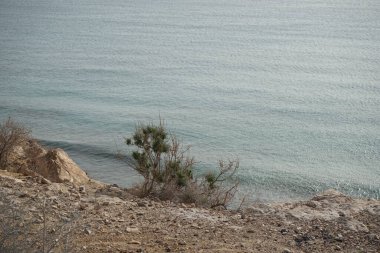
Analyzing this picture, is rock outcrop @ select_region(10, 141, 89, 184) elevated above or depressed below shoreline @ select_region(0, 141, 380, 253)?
below

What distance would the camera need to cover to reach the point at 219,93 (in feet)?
112

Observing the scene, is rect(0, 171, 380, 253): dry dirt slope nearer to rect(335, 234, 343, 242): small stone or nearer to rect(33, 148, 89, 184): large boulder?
rect(335, 234, 343, 242): small stone

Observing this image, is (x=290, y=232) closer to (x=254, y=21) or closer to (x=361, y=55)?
(x=361, y=55)

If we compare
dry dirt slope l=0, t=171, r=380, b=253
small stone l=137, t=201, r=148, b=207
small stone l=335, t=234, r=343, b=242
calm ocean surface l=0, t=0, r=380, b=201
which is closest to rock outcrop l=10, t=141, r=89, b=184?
dry dirt slope l=0, t=171, r=380, b=253

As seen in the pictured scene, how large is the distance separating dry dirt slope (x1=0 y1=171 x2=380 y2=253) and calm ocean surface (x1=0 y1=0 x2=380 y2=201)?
8.20m

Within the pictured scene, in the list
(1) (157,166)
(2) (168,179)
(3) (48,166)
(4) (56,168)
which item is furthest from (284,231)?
(3) (48,166)

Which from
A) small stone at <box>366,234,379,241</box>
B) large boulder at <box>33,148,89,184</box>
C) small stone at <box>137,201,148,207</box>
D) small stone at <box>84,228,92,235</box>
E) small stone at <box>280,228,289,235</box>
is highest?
small stone at <box>84,228,92,235</box>

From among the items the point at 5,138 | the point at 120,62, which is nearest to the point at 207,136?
the point at 5,138

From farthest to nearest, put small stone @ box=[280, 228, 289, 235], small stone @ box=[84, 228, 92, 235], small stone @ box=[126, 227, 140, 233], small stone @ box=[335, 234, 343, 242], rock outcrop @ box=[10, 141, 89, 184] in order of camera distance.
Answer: rock outcrop @ box=[10, 141, 89, 184] < small stone @ box=[280, 228, 289, 235] < small stone @ box=[335, 234, 343, 242] < small stone @ box=[126, 227, 140, 233] < small stone @ box=[84, 228, 92, 235]

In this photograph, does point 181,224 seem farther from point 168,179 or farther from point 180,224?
point 168,179

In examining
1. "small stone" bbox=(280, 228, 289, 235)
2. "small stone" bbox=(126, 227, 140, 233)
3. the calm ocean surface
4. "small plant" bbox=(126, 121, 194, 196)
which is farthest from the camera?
the calm ocean surface

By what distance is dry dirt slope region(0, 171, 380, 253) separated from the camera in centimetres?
814

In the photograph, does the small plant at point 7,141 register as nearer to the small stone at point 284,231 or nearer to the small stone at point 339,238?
the small stone at point 284,231

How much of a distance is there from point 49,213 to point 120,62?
36803 mm
